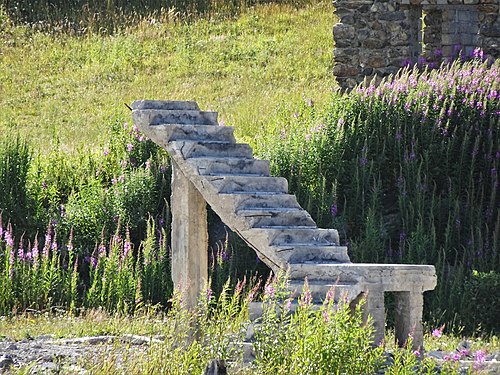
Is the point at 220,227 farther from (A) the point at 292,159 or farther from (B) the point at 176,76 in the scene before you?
(B) the point at 176,76

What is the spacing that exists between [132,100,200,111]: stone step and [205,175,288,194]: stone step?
0.82m

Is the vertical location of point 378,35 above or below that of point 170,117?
above

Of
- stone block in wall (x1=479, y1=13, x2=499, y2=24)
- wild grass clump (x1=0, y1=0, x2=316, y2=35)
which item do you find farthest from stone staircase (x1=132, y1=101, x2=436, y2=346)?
wild grass clump (x1=0, y1=0, x2=316, y2=35)

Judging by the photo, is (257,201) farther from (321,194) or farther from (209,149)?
(321,194)

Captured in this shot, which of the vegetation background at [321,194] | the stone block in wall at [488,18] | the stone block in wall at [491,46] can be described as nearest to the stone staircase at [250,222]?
the vegetation background at [321,194]

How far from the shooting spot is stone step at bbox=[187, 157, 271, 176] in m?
9.22

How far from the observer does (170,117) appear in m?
A: 9.59

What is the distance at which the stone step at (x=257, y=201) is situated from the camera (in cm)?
913

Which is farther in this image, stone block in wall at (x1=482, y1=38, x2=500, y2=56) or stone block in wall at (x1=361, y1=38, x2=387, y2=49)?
stone block in wall at (x1=361, y1=38, x2=387, y2=49)

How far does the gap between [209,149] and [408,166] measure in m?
5.42

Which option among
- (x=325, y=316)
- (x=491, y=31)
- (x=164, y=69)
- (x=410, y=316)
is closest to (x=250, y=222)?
(x=410, y=316)

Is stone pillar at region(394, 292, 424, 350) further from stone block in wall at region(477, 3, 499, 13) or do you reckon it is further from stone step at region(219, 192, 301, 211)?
stone block in wall at region(477, 3, 499, 13)

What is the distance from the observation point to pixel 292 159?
14578mm

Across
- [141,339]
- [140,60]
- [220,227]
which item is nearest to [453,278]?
[220,227]
